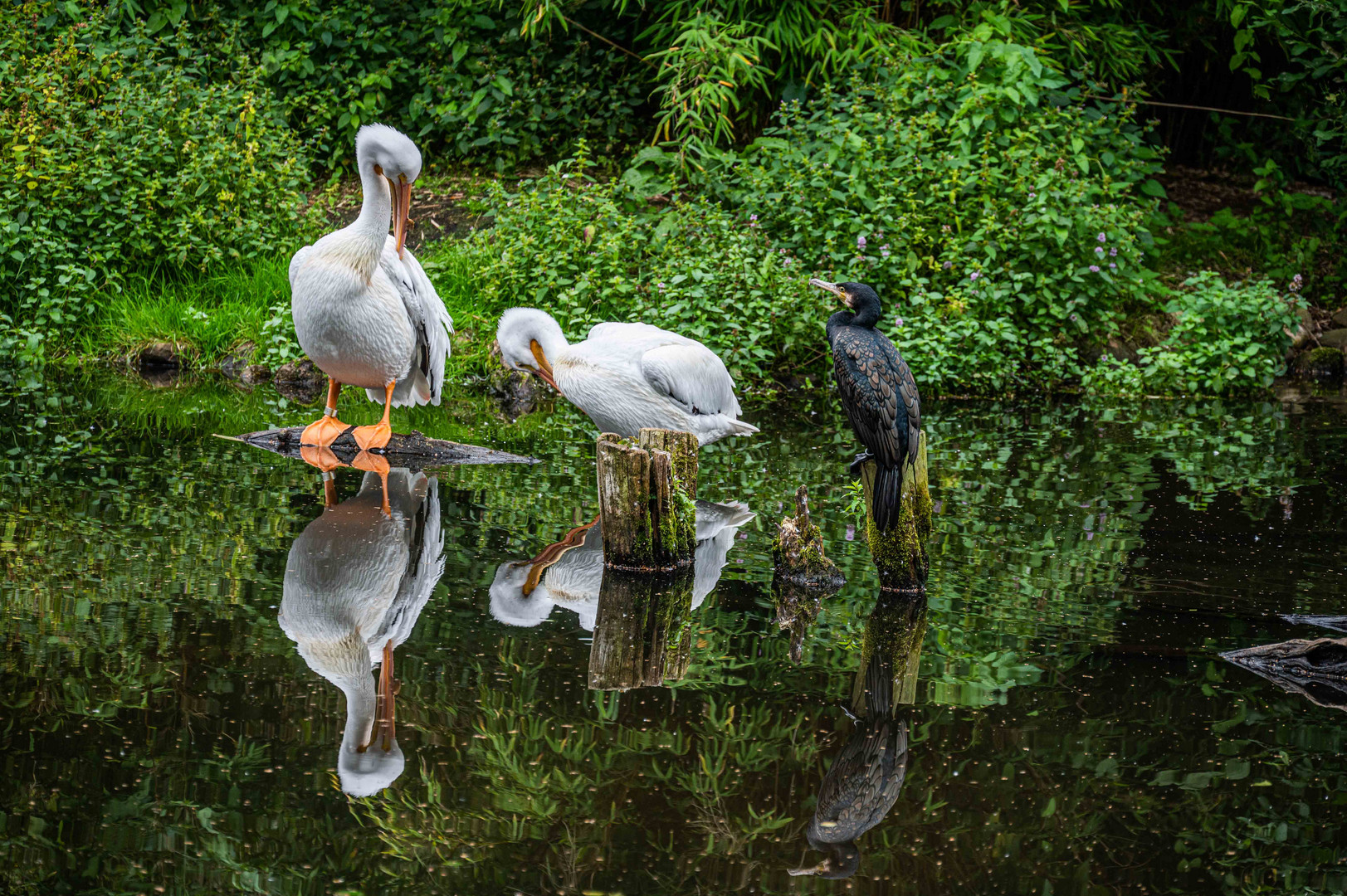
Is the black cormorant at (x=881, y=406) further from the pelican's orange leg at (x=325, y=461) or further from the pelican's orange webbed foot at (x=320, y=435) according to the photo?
the pelican's orange webbed foot at (x=320, y=435)

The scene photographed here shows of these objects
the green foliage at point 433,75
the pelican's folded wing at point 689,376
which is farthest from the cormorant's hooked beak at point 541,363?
the green foliage at point 433,75

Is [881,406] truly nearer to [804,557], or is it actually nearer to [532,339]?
[804,557]

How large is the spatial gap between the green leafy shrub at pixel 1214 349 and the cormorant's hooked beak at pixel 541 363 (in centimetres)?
462

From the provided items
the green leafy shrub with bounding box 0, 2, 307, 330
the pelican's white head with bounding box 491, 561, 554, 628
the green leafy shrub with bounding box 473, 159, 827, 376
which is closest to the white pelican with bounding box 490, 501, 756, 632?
the pelican's white head with bounding box 491, 561, 554, 628

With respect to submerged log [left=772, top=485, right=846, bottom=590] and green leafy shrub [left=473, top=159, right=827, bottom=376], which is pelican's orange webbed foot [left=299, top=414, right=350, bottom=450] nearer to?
green leafy shrub [left=473, top=159, right=827, bottom=376]

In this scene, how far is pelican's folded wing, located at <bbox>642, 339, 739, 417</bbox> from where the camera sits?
216 inches

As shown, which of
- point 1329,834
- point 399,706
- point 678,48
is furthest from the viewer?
point 678,48

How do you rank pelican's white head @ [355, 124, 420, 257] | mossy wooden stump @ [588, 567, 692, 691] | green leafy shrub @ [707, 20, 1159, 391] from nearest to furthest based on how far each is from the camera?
mossy wooden stump @ [588, 567, 692, 691] < pelican's white head @ [355, 124, 420, 257] < green leafy shrub @ [707, 20, 1159, 391]

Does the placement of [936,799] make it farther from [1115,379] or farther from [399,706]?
[1115,379]

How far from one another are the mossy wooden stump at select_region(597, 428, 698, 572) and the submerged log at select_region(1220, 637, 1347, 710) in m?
1.81

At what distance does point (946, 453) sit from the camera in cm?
670

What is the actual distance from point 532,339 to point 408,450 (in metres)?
0.87

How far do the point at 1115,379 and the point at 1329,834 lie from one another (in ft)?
21.6

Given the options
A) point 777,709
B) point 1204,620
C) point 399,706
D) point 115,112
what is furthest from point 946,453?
point 115,112
